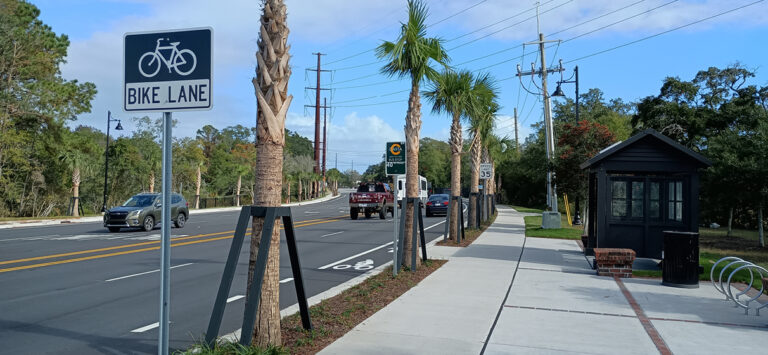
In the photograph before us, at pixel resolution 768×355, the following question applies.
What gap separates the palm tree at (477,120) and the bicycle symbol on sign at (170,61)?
14905mm

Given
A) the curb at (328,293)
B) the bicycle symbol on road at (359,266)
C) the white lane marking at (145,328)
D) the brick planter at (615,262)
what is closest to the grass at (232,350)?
the curb at (328,293)

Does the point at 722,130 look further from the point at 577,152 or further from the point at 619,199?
the point at 619,199

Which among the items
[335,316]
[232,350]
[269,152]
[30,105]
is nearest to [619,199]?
[335,316]

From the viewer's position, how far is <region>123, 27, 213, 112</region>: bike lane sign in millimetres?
4488

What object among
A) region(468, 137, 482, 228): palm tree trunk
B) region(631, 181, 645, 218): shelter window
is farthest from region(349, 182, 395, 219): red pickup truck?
region(631, 181, 645, 218): shelter window

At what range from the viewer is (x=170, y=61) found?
4555 mm

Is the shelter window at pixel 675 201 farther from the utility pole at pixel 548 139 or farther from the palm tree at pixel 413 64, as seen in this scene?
the utility pole at pixel 548 139

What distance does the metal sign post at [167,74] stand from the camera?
4.46 meters

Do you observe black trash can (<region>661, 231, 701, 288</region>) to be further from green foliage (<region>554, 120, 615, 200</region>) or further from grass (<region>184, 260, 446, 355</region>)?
green foliage (<region>554, 120, 615, 200</region>)

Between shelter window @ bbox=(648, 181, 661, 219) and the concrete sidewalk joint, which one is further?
shelter window @ bbox=(648, 181, 661, 219)

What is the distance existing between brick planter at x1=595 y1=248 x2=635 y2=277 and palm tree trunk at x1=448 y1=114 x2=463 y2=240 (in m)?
5.89

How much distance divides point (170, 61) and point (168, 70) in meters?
0.07

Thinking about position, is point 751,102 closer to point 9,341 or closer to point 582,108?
point 9,341

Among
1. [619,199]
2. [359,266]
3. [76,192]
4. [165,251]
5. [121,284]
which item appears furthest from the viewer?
[76,192]
